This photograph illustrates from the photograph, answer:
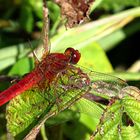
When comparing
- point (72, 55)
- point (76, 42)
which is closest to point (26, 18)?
point (76, 42)

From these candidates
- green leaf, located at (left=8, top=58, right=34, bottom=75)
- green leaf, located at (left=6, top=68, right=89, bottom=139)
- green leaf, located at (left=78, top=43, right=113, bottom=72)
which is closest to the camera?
green leaf, located at (left=6, top=68, right=89, bottom=139)

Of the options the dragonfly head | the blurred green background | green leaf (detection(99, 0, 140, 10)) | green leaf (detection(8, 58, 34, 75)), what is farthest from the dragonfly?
green leaf (detection(99, 0, 140, 10))

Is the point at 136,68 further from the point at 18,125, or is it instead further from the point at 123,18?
the point at 18,125

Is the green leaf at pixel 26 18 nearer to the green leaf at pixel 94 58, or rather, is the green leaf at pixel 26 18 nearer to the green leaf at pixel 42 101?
the green leaf at pixel 94 58

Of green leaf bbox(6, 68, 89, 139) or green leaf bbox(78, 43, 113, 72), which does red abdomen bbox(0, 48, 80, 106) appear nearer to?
green leaf bbox(6, 68, 89, 139)

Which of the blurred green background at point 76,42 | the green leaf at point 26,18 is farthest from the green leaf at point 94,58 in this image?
the green leaf at point 26,18

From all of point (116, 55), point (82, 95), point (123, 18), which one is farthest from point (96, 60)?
point (82, 95)

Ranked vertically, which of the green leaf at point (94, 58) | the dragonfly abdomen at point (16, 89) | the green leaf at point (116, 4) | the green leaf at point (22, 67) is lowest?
the green leaf at point (94, 58)

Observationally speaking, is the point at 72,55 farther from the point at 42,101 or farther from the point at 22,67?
the point at 22,67
